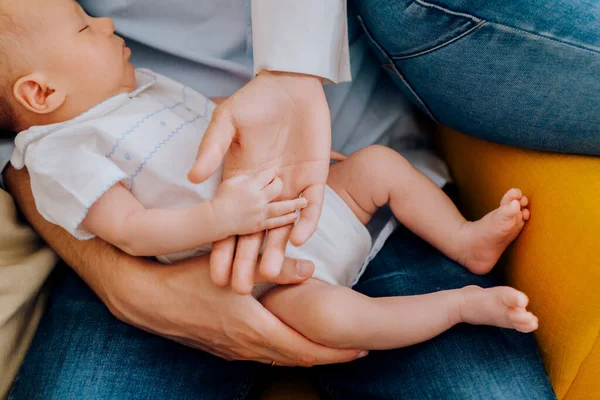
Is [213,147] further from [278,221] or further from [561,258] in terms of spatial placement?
[561,258]

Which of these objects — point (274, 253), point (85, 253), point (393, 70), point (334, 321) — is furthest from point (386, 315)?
point (85, 253)

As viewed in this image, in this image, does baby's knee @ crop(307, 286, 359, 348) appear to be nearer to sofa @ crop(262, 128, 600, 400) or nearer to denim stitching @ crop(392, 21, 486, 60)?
sofa @ crop(262, 128, 600, 400)

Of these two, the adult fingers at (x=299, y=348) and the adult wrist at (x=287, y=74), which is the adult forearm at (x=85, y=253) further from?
the adult wrist at (x=287, y=74)

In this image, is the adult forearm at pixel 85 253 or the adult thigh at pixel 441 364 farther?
the adult forearm at pixel 85 253

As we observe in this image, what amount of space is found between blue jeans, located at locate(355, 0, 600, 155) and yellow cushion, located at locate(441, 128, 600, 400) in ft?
0.12

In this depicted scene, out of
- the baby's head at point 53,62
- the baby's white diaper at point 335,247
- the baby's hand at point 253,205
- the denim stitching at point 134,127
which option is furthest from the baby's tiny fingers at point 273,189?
the baby's head at point 53,62

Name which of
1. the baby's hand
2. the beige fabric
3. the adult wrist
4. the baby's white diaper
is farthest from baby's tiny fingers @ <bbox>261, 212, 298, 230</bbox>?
the beige fabric

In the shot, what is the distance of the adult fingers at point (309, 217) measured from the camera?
0.65 metres

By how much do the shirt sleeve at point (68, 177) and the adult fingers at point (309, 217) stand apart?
25cm

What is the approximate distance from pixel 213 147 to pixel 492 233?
1.31 feet

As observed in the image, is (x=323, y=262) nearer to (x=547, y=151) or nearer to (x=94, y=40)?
(x=547, y=151)

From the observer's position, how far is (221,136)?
2.06ft

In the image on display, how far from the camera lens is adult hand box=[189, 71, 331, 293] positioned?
658 millimetres

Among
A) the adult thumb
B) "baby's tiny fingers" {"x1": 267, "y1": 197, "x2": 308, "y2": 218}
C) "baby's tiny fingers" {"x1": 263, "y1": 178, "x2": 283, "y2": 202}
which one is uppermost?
the adult thumb
